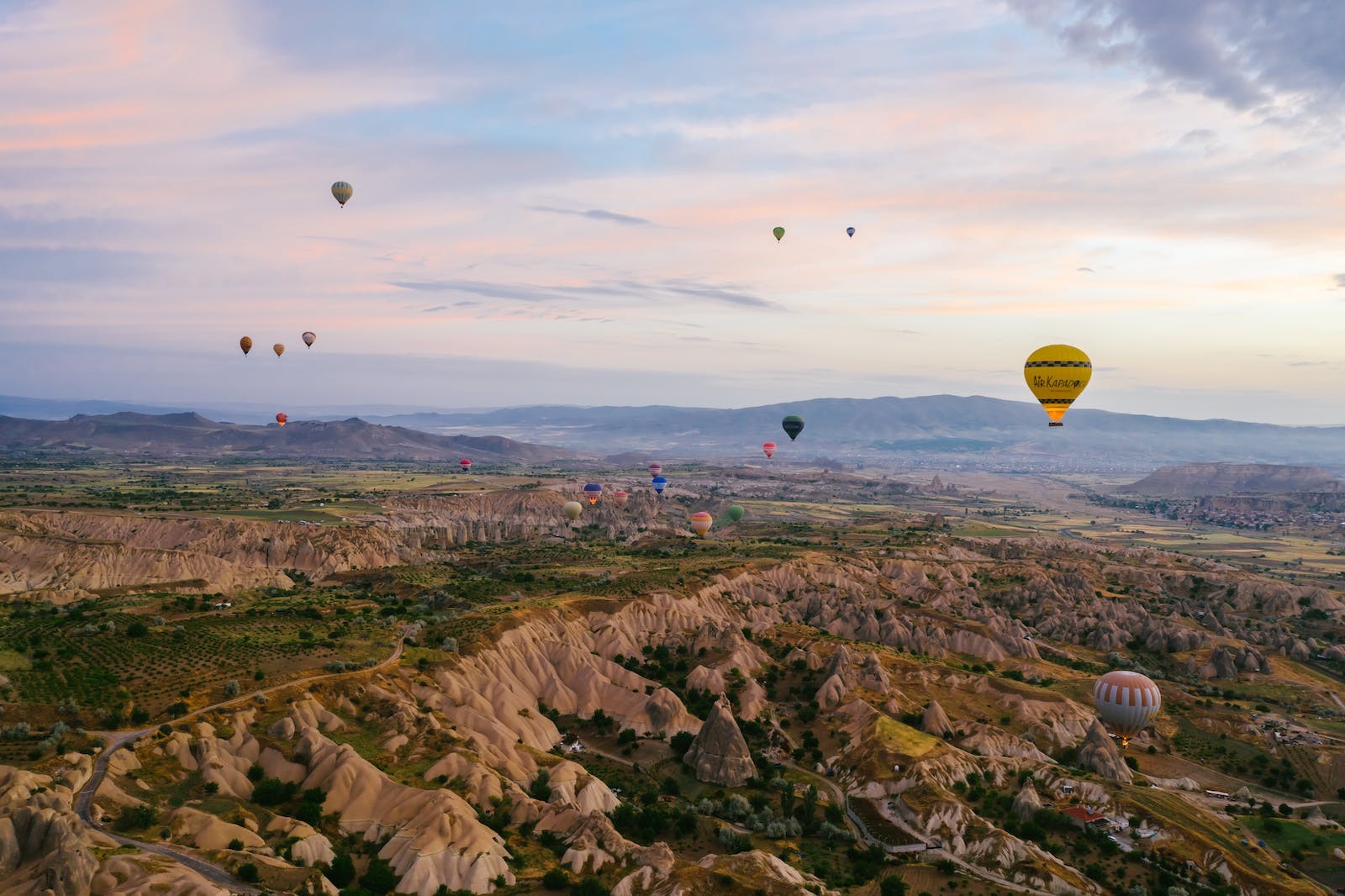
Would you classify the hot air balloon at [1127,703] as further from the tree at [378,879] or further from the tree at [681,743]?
the tree at [378,879]

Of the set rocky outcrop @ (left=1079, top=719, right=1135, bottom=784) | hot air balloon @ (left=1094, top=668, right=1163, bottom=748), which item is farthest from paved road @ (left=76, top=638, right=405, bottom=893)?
hot air balloon @ (left=1094, top=668, right=1163, bottom=748)

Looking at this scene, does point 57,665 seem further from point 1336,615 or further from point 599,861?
point 1336,615

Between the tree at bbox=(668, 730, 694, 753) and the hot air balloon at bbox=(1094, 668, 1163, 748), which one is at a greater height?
the hot air balloon at bbox=(1094, 668, 1163, 748)

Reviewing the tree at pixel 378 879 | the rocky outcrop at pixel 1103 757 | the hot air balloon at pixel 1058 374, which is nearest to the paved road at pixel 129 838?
the tree at pixel 378 879

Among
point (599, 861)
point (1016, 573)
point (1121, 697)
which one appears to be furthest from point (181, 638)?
point (1016, 573)

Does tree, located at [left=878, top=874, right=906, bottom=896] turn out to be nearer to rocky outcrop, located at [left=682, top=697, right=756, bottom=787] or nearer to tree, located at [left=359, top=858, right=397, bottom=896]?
rocky outcrop, located at [left=682, top=697, right=756, bottom=787]
